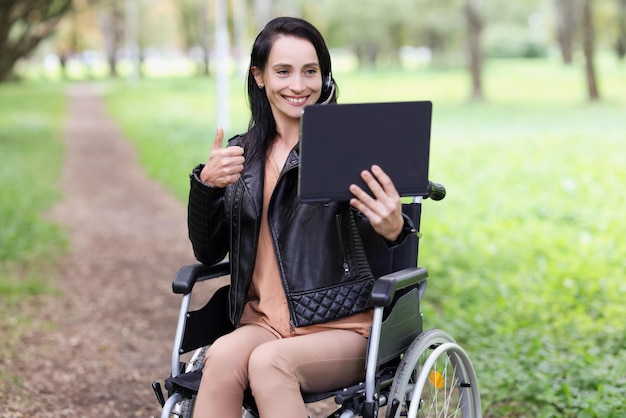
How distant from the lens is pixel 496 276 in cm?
702

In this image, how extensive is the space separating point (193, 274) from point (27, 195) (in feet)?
30.7

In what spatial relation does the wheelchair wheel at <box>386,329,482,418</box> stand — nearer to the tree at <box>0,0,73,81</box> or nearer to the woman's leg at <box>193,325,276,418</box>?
the woman's leg at <box>193,325,276,418</box>

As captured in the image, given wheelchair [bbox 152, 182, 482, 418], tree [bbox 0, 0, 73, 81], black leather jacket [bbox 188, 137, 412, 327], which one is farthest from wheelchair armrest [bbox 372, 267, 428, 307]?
tree [bbox 0, 0, 73, 81]

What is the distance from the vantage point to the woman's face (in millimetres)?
2986

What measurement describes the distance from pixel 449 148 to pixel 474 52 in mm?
11856

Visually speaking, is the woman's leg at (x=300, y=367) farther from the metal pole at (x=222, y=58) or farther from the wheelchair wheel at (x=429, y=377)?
the metal pole at (x=222, y=58)

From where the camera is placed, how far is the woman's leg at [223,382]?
274 centimetres

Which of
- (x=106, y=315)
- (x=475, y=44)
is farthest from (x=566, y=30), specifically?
(x=106, y=315)

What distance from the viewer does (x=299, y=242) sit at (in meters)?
2.93

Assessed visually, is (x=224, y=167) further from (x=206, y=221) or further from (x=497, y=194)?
(x=497, y=194)

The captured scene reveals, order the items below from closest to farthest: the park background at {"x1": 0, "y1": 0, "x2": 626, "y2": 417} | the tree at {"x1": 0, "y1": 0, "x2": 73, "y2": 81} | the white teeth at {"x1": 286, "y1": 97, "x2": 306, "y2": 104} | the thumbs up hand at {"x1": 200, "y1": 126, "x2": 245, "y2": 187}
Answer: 1. the thumbs up hand at {"x1": 200, "y1": 126, "x2": 245, "y2": 187}
2. the white teeth at {"x1": 286, "y1": 97, "x2": 306, "y2": 104}
3. the park background at {"x1": 0, "y1": 0, "x2": 626, "y2": 417}
4. the tree at {"x1": 0, "y1": 0, "x2": 73, "y2": 81}

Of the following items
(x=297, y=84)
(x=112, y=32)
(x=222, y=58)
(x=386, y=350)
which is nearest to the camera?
(x=386, y=350)

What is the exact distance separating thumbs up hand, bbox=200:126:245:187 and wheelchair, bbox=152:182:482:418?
387 mm

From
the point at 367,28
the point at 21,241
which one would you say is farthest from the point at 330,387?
the point at 367,28
